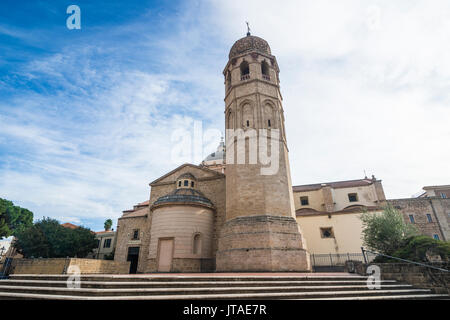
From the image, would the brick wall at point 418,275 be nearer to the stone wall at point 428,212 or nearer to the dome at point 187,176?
the dome at point 187,176

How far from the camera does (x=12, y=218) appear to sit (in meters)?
37.2

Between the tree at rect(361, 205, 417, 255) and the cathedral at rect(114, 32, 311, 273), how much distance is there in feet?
15.7

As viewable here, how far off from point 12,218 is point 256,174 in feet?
142

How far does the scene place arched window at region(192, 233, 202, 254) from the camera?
16.2 metres

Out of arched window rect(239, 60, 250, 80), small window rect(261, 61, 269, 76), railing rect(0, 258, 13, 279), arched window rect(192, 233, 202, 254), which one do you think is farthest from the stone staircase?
small window rect(261, 61, 269, 76)

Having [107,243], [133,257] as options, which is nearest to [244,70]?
[133,257]

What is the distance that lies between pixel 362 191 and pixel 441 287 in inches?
887

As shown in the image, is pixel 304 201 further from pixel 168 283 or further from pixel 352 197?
pixel 168 283

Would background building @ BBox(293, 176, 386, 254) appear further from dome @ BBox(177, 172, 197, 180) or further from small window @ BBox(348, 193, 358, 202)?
dome @ BBox(177, 172, 197, 180)

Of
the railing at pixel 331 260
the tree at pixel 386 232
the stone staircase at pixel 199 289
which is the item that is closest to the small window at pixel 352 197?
the railing at pixel 331 260

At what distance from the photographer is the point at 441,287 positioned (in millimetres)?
8281

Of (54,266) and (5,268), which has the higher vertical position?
(54,266)

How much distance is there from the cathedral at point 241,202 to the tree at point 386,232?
15.7 ft
